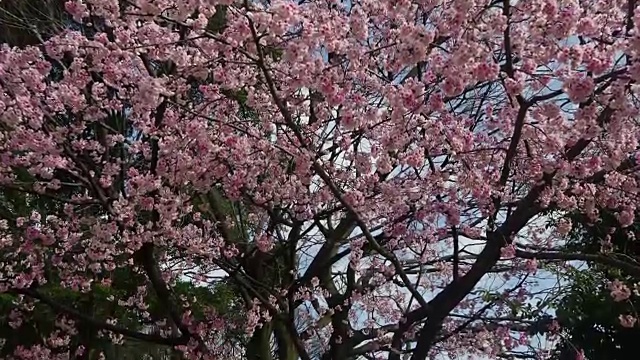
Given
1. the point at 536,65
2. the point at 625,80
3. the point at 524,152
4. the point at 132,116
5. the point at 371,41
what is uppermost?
the point at 371,41

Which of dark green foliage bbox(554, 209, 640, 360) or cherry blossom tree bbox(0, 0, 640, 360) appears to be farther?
dark green foliage bbox(554, 209, 640, 360)

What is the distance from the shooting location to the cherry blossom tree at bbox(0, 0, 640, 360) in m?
3.12

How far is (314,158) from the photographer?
11.9 feet

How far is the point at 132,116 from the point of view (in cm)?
444

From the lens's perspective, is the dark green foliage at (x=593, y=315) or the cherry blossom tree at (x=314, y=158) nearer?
the cherry blossom tree at (x=314, y=158)

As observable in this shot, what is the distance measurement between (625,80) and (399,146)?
1156mm

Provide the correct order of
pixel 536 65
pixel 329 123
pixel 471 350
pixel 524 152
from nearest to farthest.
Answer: pixel 536 65, pixel 524 152, pixel 329 123, pixel 471 350

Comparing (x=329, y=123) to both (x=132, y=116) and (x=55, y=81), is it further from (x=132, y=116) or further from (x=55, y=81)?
(x=55, y=81)

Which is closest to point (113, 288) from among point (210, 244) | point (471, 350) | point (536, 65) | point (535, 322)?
point (210, 244)

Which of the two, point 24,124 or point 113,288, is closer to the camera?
point 24,124

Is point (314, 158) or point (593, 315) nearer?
point (314, 158)

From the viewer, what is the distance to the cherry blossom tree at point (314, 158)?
3117 mm

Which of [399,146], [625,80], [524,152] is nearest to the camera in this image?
[625,80]

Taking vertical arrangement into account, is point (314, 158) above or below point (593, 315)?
below
